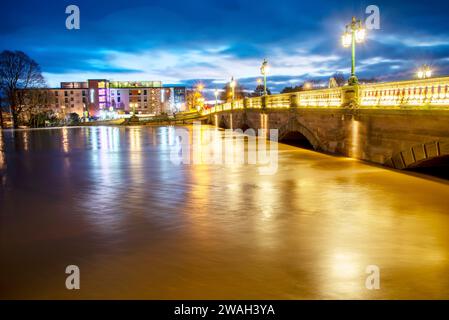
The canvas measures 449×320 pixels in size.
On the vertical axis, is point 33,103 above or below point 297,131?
above

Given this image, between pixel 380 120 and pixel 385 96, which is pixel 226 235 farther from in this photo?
pixel 385 96

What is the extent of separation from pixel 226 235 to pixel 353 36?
1414 cm

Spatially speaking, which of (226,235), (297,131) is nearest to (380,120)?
(226,235)

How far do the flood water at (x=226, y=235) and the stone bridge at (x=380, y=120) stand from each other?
3.44ft

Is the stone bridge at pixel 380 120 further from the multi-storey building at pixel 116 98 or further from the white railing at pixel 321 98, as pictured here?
the multi-storey building at pixel 116 98

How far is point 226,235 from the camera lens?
7988 mm

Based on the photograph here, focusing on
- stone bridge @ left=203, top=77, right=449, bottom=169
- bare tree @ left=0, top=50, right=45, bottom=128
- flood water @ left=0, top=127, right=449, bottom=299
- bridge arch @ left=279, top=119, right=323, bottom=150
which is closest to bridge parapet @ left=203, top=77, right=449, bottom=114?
stone bridge @ left=203, top=77, right=449, bottom=169

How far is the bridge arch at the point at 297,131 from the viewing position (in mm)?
22828

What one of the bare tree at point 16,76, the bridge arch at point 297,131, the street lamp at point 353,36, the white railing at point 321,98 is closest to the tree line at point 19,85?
the bare tree at point 16,76

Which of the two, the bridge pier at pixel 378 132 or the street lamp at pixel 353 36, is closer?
the bridge pier at pixel 378 132

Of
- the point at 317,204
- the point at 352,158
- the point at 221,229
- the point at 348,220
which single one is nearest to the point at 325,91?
the point at 352,158

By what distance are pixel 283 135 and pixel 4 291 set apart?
24.5 metres

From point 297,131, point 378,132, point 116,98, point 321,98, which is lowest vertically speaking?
point 297,131

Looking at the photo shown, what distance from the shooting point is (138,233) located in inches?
320
